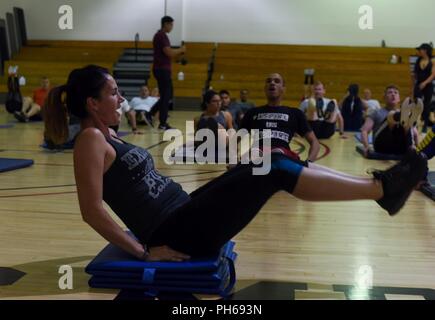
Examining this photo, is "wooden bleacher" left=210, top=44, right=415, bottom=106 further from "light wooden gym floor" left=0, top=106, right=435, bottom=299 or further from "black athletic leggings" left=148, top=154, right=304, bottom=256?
"black athletic leggings" left=148, top=154, right=304, bottom=256

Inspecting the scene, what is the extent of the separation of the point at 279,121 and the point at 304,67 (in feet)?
32.3

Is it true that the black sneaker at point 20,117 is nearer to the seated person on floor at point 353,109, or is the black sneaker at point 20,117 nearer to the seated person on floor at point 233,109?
the seated person on floor at point 233,109

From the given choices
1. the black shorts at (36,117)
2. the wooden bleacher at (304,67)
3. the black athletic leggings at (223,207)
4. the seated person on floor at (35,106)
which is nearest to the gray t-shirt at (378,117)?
the black athletic leggings at (223,207)

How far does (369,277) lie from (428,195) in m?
2.03

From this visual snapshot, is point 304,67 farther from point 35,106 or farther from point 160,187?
point 160,187

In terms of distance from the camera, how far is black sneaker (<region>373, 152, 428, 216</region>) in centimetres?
203

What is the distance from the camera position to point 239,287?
7.43ft

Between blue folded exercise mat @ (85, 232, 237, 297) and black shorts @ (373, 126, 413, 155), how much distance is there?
4361mm

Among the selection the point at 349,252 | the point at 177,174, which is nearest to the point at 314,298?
the point at 349,252

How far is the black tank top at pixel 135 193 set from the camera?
213 centimetres

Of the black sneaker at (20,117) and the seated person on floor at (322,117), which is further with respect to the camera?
the black sneaker at (20,117)

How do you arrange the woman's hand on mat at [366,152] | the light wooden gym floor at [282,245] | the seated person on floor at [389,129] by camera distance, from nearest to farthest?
A: the light wooden gym floor at [282,245] < the seated person on floor at [389,129] < the woman's hand on mat at [366,152]

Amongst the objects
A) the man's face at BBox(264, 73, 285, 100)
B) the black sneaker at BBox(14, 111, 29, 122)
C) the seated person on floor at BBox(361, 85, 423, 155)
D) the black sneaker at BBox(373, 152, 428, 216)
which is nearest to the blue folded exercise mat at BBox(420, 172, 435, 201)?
the seated person on floor at BBox(361, 85, 423, 155)

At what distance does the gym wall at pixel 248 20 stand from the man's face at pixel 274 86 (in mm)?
10941
